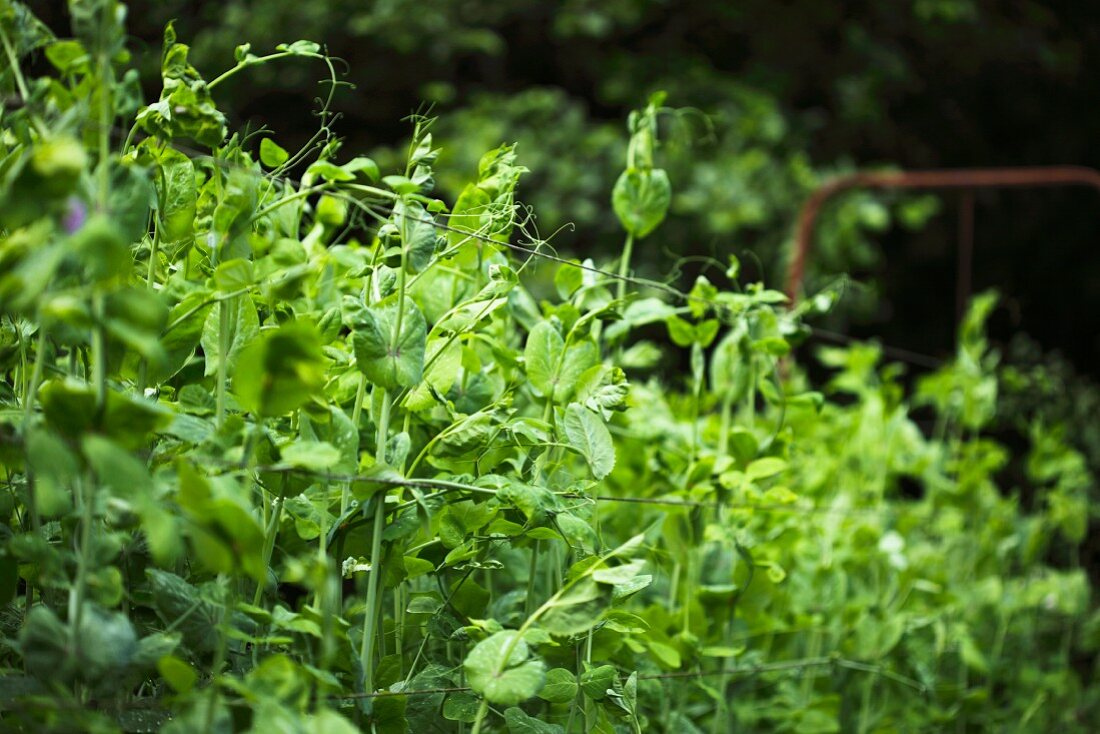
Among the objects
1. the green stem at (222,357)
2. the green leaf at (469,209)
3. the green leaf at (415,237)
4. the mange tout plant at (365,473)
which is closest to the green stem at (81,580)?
the mange tout plant at (365,473)

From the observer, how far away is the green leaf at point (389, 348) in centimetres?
74

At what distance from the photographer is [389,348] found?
2.44ft

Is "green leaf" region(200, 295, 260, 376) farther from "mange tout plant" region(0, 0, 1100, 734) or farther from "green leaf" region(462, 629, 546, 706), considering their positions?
"green leaf" region(462, 629, 546, 706)

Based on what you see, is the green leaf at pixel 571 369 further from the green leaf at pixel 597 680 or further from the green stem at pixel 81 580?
the green stem at pixel 81 580

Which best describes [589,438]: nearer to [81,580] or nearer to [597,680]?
[597,680]

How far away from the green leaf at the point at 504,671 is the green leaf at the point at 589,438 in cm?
17

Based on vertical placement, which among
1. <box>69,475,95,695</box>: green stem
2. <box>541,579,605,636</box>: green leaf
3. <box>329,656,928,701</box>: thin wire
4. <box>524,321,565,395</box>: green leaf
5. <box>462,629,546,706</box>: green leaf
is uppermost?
<box>524,321,565,395</box>: green leaf

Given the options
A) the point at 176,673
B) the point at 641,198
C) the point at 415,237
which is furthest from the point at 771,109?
the point at 176,673

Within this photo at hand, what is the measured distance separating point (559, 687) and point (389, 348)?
0.89ft

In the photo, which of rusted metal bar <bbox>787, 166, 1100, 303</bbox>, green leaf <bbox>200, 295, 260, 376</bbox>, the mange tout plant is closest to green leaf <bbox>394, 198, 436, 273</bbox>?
the mange tout plant

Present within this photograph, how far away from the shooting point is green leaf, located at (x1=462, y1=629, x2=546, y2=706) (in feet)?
2.19

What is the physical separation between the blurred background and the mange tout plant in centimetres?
216

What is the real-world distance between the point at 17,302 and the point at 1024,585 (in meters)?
1.68

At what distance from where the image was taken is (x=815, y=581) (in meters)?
1.39
